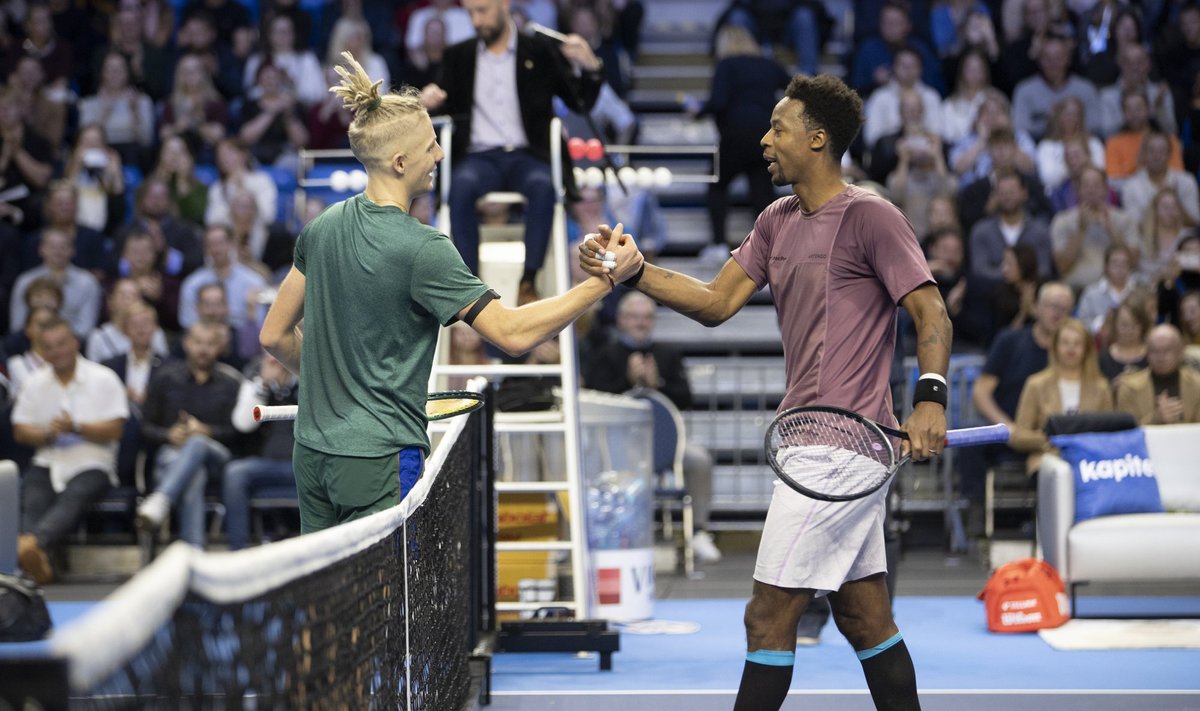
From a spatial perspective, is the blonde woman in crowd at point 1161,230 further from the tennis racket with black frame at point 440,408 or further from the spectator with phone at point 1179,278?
the tennis racket with black frame at point 440,408

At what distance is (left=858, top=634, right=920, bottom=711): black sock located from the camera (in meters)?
4.17

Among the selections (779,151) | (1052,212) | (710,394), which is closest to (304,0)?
(710,394)

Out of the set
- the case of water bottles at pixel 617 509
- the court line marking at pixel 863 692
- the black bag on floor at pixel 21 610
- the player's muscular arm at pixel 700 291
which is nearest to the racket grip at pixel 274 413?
the player's muscular arm at pixel 700 291

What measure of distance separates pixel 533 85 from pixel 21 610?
11.0 ft

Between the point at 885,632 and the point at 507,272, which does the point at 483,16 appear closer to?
the point at 507,272

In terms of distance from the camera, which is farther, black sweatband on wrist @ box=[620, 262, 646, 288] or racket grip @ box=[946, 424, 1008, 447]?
black sweatband on wrist @ box=[620, 262, 646, 288]

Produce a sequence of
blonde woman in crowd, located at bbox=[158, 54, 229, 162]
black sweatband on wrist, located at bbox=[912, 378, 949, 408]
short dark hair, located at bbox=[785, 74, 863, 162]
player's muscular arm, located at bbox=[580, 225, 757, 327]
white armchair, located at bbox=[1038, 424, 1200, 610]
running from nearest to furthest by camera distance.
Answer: black sweatband on wrist, located at bbox=[912, 378, 949, 408] → short dark hair, located at bbox=[785, 74, 863, 162] → player's muscular arm, located at bbox=[580, 225, 757, 327] → white armchair, located at bbox=[1038, 424, 1200, 610] → blonde woman in crowd, located at bbox=[158, 54, 229, 162]

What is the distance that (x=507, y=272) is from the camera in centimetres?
802

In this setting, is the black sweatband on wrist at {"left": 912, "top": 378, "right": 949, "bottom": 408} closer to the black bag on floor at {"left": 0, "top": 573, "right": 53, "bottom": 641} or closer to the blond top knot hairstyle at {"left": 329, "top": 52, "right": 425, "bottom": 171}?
the blond top knot hairstyle at {"left": 329, "top": 52, "right": 425, "bottom": 171}

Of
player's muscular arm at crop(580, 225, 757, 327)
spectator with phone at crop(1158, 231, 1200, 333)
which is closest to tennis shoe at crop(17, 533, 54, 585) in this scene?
player's muscular arm at crop(580, 225, 757, 327)

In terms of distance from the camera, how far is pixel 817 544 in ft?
13.5

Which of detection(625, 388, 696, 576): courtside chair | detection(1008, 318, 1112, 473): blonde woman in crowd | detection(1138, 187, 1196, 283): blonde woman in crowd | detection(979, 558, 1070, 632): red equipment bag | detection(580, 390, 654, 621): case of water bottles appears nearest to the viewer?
detection(979, 558, 1070, 632): red equipment bag

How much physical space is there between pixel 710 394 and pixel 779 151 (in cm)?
742

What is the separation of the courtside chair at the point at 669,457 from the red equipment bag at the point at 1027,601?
2544mm
